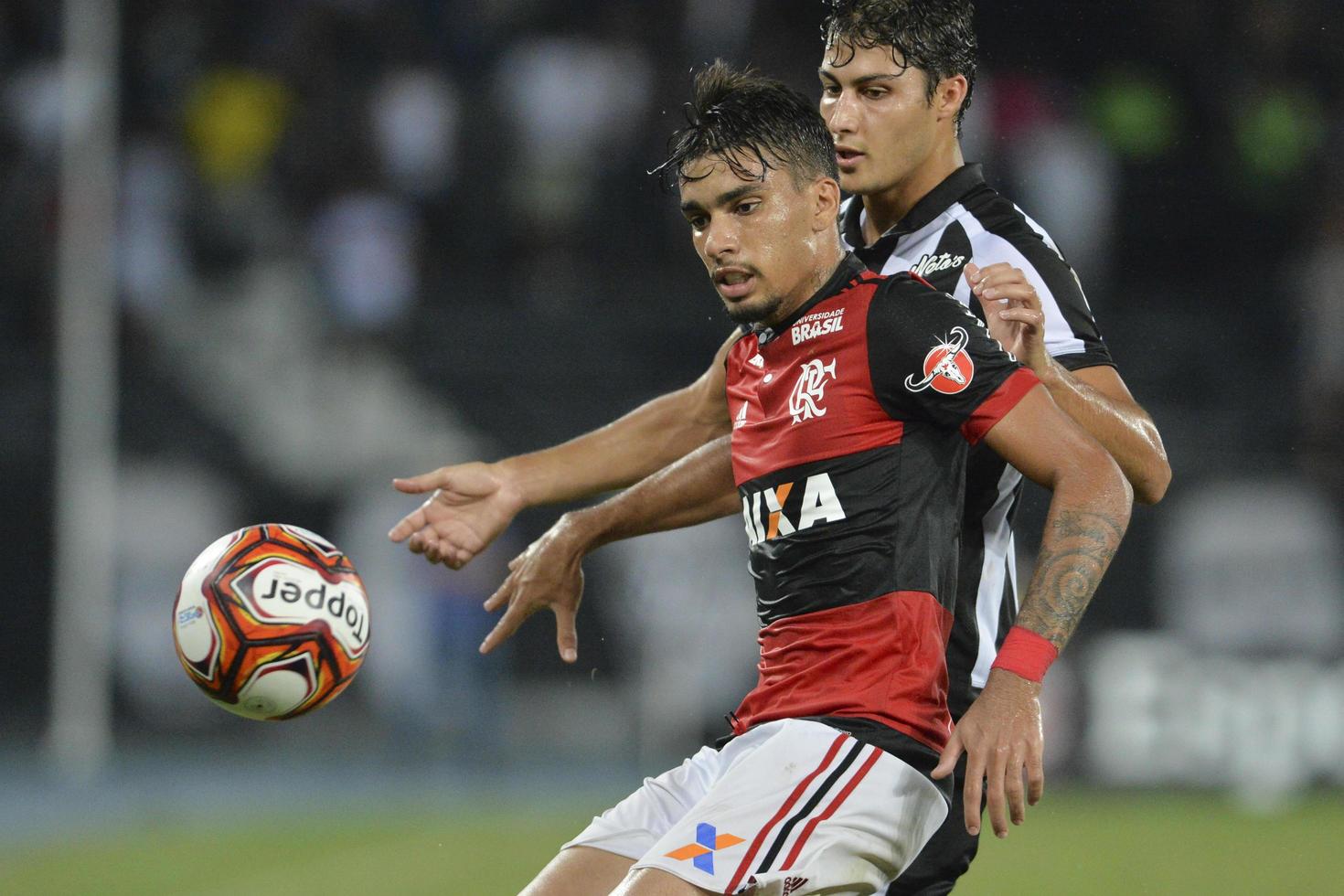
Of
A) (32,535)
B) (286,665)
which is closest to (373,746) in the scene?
(32,535)

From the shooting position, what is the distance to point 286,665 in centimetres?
429

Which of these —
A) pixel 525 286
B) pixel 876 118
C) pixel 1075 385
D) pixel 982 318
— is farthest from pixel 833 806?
pixel 525 286

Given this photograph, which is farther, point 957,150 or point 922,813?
point 957,150

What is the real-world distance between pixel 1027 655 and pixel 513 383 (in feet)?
30.2

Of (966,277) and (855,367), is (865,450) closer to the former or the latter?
(855,367)

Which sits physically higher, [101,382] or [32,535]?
[101,382]

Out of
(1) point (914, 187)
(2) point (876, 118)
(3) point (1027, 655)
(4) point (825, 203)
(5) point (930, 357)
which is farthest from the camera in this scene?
(1) point (914, 187)

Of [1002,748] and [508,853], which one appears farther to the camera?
[508,853]

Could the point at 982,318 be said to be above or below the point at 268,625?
above

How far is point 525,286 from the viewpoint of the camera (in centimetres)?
1312

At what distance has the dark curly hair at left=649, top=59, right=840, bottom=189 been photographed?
13.4 feet

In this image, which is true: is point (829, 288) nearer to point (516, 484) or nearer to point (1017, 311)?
point (1017, 311)

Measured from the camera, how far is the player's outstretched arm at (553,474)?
4.61 meters

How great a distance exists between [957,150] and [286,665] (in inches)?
81.8
